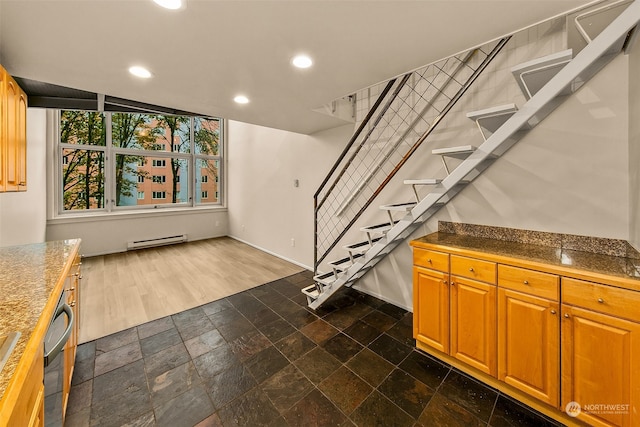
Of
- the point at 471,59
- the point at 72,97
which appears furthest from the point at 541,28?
the point at 72,97

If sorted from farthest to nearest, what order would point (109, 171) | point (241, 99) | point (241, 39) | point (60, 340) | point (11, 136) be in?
point (109, 171) < point (241, 99) < point (11, 136) < point (241, 39) < point (60, 340)

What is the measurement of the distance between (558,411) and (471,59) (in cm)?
267

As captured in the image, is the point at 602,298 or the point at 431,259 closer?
the point at 602,298

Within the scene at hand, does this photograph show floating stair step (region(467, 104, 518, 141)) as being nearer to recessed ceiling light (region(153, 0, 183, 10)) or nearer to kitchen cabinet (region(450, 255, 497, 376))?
kitchen cabinet (region(450, 255, 497, 376))

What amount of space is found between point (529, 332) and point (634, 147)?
50.1 inches

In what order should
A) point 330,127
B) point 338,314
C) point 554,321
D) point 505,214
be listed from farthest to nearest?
1. point 330,127
2. point 338,314
3. point 505,214
4. point 554,321

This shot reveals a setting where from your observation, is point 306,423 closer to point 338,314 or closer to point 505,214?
point 338,314

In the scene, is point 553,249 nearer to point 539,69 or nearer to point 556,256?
point 556,256

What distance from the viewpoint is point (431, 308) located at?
75.4 inches

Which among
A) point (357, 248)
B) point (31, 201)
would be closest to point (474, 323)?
point (357, 248)

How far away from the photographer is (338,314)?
2637 millimetres

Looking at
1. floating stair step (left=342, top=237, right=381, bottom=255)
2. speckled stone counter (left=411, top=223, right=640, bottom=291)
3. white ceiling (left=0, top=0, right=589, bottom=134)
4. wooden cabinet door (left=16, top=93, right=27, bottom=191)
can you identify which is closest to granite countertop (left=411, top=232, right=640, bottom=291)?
speckled stone counter (left=411, top=223, right=640, bottom=291)

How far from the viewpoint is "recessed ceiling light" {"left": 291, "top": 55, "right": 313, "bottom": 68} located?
5.62ft

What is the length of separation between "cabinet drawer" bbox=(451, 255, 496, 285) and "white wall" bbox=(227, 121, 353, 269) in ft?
6.91
